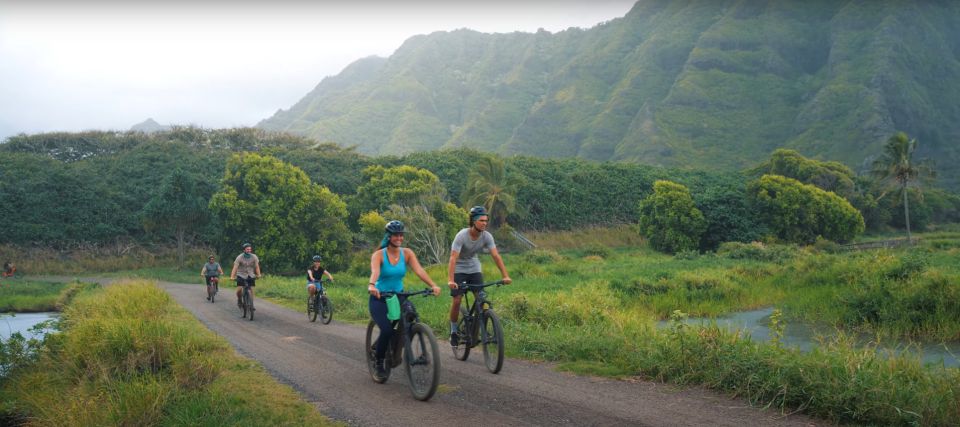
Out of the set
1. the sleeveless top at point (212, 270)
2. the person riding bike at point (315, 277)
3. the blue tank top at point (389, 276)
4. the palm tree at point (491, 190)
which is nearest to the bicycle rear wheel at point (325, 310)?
the person riding bike at point (315, 277)

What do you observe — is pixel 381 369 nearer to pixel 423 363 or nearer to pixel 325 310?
pixel 423 363

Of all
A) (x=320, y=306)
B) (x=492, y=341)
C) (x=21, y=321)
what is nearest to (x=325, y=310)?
(x=320, y=306)

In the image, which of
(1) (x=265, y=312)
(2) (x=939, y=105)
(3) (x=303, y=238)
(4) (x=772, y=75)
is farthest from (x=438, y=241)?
(2) (x=939, y=105)

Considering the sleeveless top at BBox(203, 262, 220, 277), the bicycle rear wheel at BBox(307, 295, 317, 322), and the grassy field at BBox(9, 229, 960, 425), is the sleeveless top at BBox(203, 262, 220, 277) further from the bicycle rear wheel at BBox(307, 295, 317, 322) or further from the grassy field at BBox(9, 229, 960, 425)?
the bicycle rear wheel at BBox(307, 295, 317, 322)

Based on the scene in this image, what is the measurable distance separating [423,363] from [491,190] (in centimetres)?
4178

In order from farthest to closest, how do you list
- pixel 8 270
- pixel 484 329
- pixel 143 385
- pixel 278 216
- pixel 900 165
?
pixel 900 165 → pixel 8 270 → pixel 278 216 → pixel 484 329 → pixel 143 385

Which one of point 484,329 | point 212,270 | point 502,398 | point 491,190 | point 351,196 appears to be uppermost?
point 491,190

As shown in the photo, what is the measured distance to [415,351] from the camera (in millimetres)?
7180

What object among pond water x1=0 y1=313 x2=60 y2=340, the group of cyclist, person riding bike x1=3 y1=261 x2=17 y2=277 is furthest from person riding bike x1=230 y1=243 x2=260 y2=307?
person riding bike x1=3 y1=261 x2=17 y2=277

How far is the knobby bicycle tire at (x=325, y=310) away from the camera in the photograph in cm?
1493

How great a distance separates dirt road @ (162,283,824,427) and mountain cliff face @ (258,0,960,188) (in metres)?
97.5

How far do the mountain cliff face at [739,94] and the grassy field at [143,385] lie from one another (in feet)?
316

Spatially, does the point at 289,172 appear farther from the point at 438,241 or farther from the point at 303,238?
the point at 438,241

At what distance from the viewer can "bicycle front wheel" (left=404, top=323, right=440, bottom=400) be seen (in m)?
6.65
